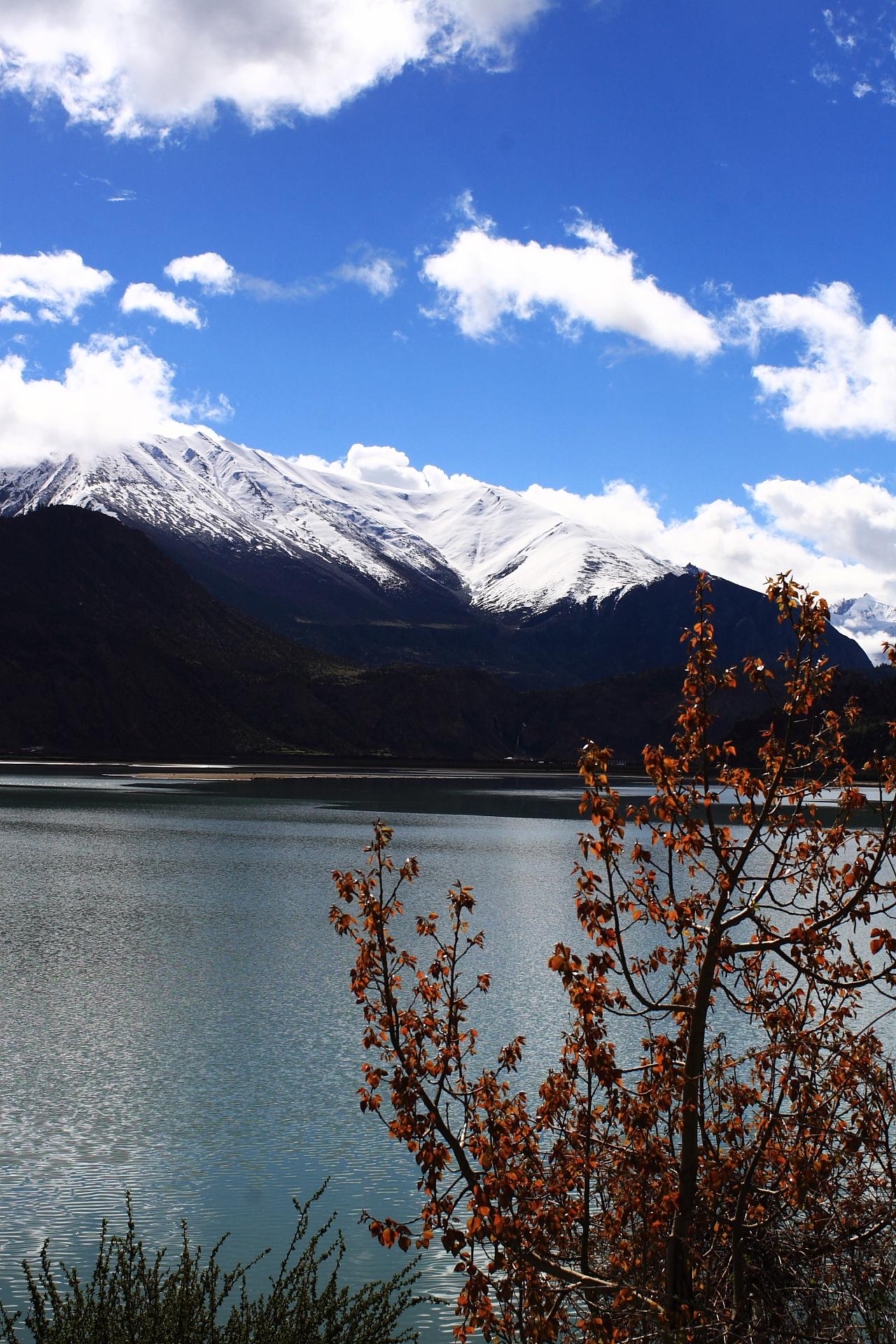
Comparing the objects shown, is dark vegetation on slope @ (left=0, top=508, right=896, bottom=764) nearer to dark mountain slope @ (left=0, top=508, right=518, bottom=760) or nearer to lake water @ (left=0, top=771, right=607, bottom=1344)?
dark mountain slope @ (left=0, top=508, right=518, bottom=760)

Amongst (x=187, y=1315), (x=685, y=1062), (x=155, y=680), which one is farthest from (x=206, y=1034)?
(x=155, y=680)

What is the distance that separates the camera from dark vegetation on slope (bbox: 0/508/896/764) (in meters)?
159

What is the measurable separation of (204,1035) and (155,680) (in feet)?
495

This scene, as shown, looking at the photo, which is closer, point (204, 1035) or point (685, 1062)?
point (685, 1062)

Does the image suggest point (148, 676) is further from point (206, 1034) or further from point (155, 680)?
point (206, 1034)

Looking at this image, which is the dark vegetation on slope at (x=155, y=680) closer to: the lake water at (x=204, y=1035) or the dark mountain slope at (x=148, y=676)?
the dark mountain slope at (x=148, y=676)

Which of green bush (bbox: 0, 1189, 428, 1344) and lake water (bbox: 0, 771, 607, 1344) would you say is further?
lake water (bbox: 0, 771, 607, 1344)

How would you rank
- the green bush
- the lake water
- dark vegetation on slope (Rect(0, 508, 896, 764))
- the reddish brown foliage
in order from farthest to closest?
dark vegetation on slope (Rect(0, 508, 896, 764)) < the lake water < the green bush < the reddish brown foliage

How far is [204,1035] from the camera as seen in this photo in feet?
66.7

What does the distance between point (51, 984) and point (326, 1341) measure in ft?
56.8

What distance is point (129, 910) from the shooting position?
111ft

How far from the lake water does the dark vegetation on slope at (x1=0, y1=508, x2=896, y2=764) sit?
4221 inches

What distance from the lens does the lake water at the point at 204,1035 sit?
42.5ft

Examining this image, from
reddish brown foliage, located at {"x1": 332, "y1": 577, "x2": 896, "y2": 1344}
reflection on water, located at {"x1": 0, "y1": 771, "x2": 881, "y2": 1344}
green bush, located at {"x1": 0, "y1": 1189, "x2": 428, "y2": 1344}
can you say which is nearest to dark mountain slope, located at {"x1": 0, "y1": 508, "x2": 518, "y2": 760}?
reflection on water, located at {"x1": 0, "y1": 771, "x2": 881, "y2": 1344}
